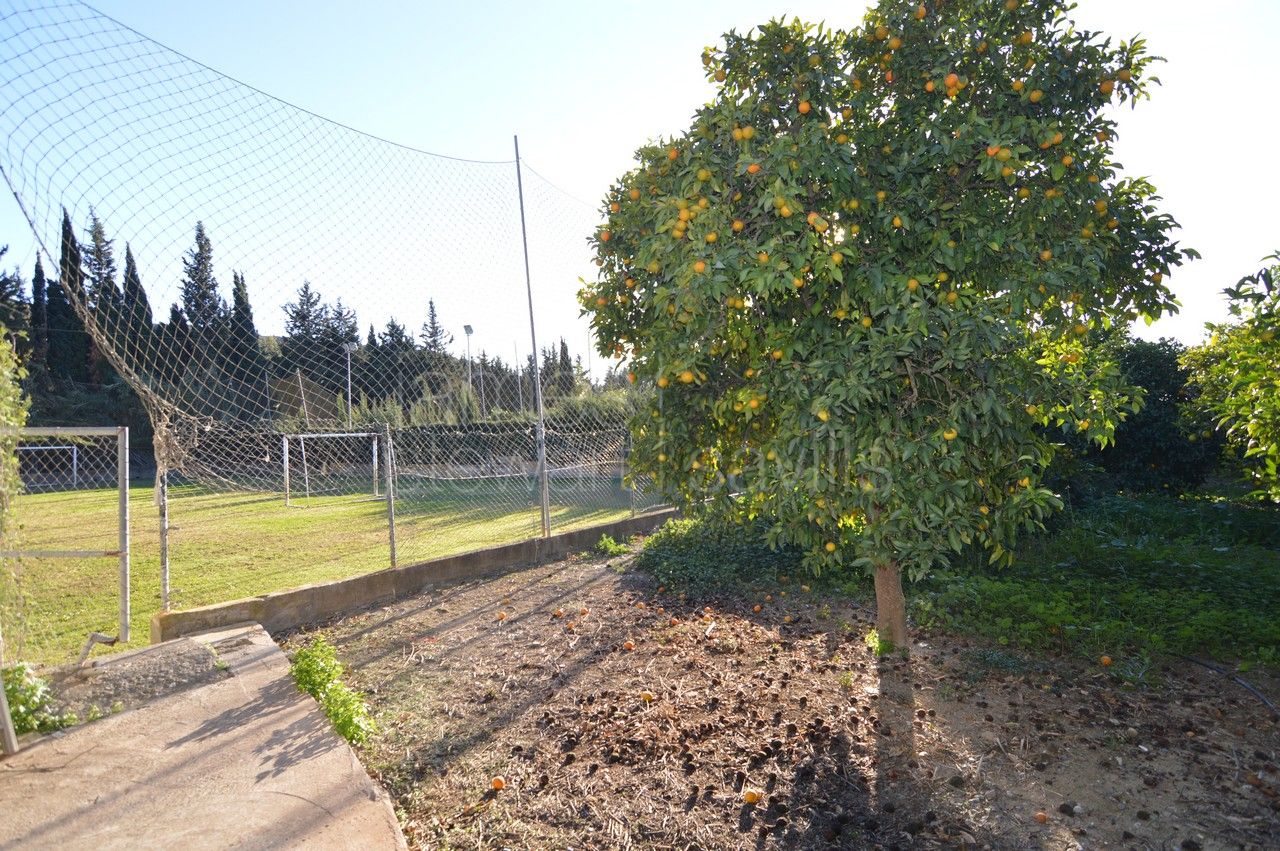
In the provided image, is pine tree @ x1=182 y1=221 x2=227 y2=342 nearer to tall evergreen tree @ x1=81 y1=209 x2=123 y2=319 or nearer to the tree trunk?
tall evergreen tree @ x1=81 y1=209 x2=123 y2=319

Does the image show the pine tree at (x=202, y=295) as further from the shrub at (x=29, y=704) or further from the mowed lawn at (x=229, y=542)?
the shrub at (x=29, y=704)

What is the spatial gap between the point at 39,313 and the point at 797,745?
3694 cm

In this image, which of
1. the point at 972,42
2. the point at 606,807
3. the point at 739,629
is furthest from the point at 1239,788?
the point at 972,42

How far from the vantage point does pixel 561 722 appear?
349 centimetres

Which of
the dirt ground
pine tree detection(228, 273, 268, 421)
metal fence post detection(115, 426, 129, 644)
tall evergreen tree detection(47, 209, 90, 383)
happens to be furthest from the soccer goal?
tall evergreen tree detection(47, 209, 90, 383)

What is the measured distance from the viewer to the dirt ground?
2.57 meters

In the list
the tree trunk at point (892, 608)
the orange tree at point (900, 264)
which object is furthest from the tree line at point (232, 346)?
the tree trunk at point (892, 608)

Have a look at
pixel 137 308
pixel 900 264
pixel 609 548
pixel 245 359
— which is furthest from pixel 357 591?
pixel 900 264

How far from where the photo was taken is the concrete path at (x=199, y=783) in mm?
2447

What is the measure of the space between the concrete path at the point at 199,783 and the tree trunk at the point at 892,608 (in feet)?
8.75

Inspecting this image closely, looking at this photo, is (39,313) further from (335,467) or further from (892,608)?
(892,608)

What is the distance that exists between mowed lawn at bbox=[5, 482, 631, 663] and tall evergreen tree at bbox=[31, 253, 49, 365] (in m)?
14.9

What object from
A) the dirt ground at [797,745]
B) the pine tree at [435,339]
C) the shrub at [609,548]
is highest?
the pine tree at [435,339]

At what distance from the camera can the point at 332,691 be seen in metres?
3.76
